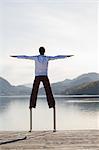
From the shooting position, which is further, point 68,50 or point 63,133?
point 68,50

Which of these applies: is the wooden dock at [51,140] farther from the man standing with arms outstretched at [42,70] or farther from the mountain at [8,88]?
the mountain at [8,88]

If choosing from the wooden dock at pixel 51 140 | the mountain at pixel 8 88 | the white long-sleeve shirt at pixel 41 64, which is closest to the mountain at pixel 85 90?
the mountain at pixel 8 88

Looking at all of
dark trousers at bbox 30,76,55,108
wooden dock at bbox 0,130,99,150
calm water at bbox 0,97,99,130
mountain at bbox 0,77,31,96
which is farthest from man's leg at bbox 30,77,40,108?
calm water at bbox 0,97,99,130

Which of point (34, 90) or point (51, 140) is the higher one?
point (34, 90)

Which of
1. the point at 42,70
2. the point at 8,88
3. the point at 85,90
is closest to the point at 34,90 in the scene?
the point at 42,70

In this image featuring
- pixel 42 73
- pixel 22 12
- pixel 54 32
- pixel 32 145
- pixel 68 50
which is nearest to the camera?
pixel 32 145

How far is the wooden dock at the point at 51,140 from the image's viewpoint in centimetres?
380

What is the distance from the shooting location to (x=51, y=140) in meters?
4.18

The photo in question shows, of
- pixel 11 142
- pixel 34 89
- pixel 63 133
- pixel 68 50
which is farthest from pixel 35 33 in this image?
pixel 11 142

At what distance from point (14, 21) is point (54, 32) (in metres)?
0.82

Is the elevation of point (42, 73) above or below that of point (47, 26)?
below

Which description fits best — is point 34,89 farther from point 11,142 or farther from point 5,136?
point 11,142

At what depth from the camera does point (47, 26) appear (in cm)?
758

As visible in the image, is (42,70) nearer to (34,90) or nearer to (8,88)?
(34,90)
